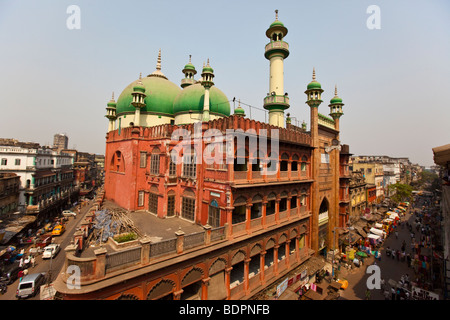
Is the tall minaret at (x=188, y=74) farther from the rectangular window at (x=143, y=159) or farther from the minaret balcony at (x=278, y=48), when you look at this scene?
the rectangular window at (x=143, y=159)

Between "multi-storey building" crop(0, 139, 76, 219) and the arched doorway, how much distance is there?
1725 inches

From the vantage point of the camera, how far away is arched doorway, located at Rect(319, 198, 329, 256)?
71.5 ft

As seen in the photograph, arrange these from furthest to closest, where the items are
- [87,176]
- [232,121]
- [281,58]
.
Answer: [87,176], [281,58], [232,121]

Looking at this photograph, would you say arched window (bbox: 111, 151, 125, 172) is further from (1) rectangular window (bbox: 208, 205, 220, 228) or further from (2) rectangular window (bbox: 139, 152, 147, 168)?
(1) rectangular window (bbox: 208, 205, 220, 228)

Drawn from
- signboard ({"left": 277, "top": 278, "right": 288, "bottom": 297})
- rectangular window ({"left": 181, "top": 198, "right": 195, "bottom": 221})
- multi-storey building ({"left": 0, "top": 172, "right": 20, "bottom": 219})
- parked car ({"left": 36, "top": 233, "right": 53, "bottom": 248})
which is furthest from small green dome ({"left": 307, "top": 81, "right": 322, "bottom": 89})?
multi-storey building ({"left": 0, "top": 172, "right": 20, "bottom": 219})

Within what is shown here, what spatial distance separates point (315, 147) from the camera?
20.4m

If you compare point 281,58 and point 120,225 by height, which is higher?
point 281,58

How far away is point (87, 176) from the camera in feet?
211

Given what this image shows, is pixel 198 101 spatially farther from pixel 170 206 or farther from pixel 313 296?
pixel 313 296

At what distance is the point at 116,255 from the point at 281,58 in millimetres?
23608

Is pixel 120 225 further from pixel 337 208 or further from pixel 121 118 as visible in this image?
pixel 337 208

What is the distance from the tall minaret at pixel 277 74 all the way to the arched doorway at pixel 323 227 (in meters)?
10.9
